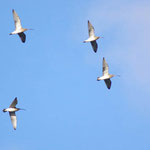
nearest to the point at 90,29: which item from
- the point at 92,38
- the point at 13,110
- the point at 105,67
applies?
the point at 92,38

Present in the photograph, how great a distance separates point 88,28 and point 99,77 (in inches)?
193

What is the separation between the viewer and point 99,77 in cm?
18612

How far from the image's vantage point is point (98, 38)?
18662 cm

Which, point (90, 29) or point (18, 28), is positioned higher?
point (18, 28)

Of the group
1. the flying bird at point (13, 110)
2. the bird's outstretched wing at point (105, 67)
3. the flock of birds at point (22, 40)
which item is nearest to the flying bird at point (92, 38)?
the flock of birds at point (22, 40)

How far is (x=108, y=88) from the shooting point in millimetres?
187250

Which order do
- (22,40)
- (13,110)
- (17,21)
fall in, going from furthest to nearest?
(22,40), (17,21), (13,110)

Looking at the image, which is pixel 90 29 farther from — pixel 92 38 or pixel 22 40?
pixel 22 40

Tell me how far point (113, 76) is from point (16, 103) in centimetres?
984

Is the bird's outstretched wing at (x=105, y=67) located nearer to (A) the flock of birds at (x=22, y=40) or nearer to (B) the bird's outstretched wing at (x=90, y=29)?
(A) the flock of birds at (x=22, y=40)

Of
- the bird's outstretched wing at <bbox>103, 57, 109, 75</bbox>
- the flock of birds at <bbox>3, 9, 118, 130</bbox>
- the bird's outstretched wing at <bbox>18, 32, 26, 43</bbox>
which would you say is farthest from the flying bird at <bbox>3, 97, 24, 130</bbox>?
the bird's outstretched wing at <bbox>103, 57, 109, 75</bbox>

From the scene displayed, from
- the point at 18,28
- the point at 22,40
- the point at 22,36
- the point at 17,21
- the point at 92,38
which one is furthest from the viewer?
the point at 22,36

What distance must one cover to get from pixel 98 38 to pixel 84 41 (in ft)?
5.45

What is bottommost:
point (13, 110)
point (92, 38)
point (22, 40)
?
point (13, 110)
